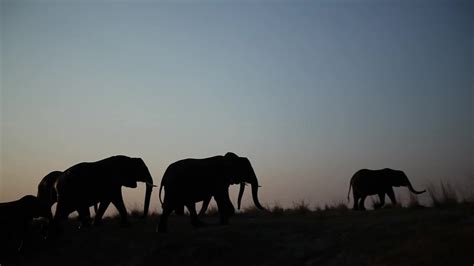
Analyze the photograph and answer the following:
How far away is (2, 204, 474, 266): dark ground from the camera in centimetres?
1098

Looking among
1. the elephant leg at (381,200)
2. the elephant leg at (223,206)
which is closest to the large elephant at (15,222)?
the elephant leg at (223,206)

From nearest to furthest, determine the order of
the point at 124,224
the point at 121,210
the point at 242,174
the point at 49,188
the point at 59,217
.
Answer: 1. the point at 59,217
2. the point at 124,224
3. the point at 121,210
4. the point at 242,174
5. the point at 49,188

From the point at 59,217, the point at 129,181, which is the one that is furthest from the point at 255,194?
the point at 59,217

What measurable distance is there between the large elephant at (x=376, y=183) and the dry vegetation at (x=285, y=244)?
22.0 feet

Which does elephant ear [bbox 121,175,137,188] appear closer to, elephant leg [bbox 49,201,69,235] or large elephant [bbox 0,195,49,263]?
elephant leg [bbox 49,201,69,235]

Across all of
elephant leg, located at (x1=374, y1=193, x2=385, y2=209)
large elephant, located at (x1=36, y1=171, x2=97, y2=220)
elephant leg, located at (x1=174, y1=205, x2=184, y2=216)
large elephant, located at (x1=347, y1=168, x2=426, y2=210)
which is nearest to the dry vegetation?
elephant leg, located at (x1=174, y1=205, x2=184, y2=216)

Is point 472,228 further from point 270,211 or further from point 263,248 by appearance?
point 270,211

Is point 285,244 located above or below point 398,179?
below

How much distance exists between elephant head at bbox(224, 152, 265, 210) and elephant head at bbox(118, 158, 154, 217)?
10.7 feet

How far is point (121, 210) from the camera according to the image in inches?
707

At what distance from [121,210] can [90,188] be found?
122cm

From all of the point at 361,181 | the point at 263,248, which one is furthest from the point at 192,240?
the point at 361,181

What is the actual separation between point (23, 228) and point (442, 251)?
1095 cm

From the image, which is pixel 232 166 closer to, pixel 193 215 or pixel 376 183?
pixel 193 215
